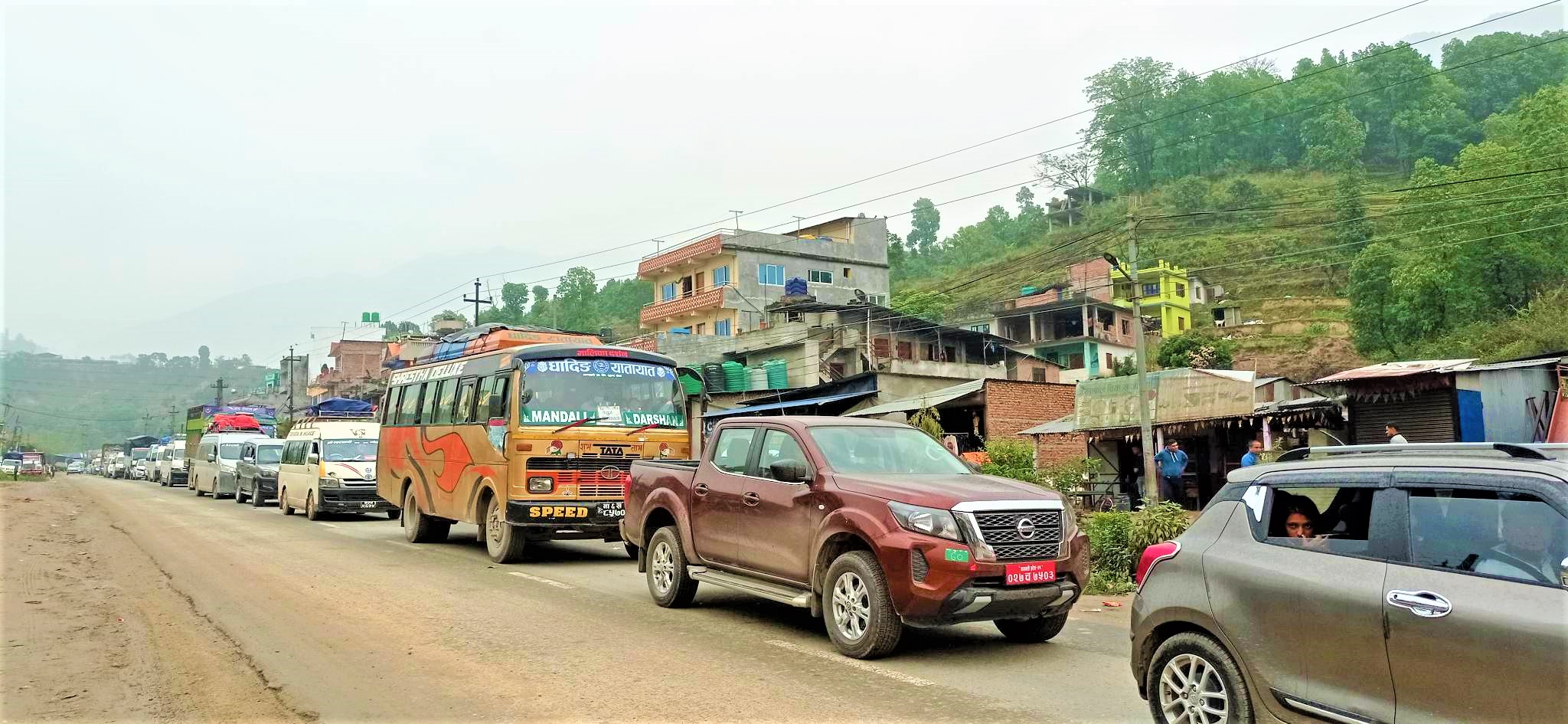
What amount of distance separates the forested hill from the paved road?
3945 centimetres

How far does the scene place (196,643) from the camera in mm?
8188

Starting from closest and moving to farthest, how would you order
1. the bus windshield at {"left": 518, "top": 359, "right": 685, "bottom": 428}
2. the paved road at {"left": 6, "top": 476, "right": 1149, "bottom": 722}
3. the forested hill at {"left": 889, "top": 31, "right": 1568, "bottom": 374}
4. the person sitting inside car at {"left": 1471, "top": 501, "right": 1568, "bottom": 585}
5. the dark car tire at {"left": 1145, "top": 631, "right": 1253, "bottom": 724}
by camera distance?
the person sitting inside car at {"left": 1471, "top": 501, "right": 1568, "bottom": 585} → the dark car tire at {"left": 1145, "top": 631, "right": 1253, "bottom": 724} → the paved road at {"left": 6, "top": 476, "right": 1149, "bottom": 722} → the bus windshield at {"left": 518, "top": 359, "right": 685, "bottom": 428} → the forested hill at {"left": 889, "top": 31, "right": 1568, "bottom": 374}

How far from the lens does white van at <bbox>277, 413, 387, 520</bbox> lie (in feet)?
74.7

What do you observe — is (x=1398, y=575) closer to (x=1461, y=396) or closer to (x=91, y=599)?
(x=91, y=599)

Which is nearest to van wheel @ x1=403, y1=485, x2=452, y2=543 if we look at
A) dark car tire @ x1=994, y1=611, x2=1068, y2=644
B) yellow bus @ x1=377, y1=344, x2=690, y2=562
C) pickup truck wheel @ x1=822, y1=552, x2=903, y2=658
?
yellow bus @ x1=377, y1=344, x2=690, y2=562

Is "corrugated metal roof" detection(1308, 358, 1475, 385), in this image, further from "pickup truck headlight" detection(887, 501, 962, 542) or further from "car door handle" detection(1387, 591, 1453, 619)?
"car door handle" detection(1387, 591, 1453, 619)

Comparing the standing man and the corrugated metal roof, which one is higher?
the corrugated metal roof

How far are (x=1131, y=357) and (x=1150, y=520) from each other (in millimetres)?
51009

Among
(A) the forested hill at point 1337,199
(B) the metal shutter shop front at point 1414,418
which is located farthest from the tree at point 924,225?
(B) the metal shutter shop front at point 1414,418

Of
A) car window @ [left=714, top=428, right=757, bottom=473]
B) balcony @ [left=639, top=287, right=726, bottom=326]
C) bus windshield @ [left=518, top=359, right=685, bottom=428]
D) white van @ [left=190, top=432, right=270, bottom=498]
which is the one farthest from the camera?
balcony @ [left=639, top=287, right=726, bottom=326]

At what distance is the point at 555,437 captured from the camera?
44.1ft

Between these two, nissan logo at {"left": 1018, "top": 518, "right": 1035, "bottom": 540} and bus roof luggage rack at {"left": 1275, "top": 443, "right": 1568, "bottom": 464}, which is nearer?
bus roof luggage rack at {"left": 1275, "top": 443, "right": 1568, "bottom": 464}

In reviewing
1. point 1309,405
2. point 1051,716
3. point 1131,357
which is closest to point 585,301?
point 1131,357

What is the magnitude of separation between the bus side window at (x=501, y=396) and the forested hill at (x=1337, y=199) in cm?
3881
